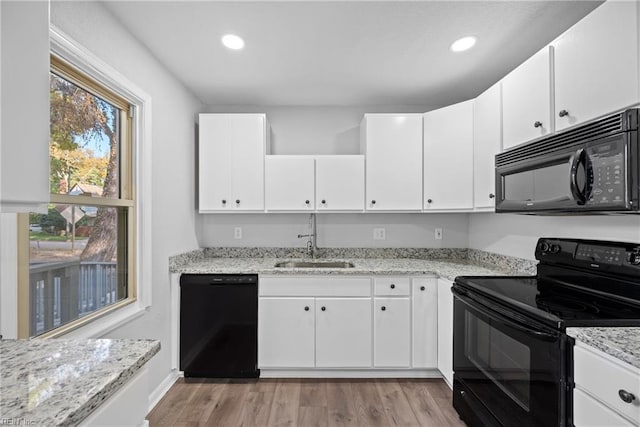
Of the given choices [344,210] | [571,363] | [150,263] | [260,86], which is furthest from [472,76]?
[150,263]

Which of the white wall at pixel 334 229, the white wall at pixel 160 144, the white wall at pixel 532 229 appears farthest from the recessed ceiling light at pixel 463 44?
the white wall at pixel 160 144

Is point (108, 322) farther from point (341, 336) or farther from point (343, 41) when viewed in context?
point (343, 41)

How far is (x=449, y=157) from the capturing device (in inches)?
99.2

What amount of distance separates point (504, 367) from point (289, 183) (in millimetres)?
1962

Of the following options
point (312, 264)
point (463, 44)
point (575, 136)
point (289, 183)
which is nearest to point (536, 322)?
point (575, 136)

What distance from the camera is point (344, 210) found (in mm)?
2730

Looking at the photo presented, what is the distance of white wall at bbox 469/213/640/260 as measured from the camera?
1554mm

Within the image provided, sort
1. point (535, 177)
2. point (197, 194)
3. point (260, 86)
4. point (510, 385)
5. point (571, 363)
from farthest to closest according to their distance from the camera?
point (197, 194) < point (260, 86) < point (535, 177) < point (510, 385) < point (571, 363)

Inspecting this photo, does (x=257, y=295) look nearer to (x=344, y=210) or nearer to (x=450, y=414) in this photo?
(x=344, y=210)

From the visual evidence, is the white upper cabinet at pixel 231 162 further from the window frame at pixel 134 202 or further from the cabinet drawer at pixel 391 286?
the cabinet drawer at pixel 391 286

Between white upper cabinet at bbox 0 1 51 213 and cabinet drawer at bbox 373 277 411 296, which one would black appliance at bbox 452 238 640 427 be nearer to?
cabinet drawer at bbox 373 277 411 296

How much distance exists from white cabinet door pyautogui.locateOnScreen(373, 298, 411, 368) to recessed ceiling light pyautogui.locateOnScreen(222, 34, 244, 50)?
2010mm

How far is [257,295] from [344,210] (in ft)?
3.34

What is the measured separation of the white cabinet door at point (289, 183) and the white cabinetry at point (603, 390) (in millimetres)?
2011
